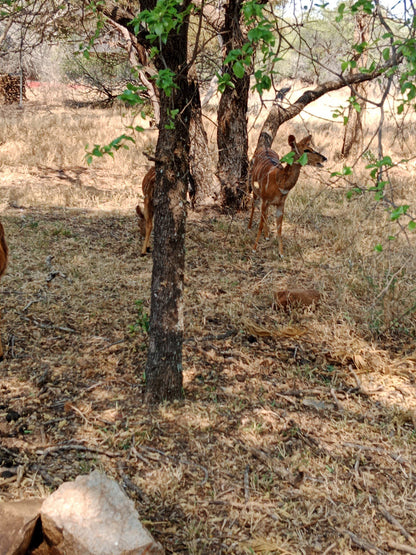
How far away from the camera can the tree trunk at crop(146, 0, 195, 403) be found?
138 inches

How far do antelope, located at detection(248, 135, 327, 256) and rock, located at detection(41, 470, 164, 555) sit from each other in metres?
5.03

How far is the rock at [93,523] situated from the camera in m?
2.46

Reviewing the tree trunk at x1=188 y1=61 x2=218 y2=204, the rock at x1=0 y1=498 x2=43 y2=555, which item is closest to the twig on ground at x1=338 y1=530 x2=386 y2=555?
the rock at x1=0 y1=498 x2=43 y2=555

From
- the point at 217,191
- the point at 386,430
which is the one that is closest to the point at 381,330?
the point at 386,430

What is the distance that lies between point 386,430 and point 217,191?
5.66m

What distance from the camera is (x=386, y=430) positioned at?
3939 mm

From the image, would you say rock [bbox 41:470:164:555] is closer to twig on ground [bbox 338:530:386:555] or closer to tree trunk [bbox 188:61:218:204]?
twig on ground [bbox 338:530:386:555]

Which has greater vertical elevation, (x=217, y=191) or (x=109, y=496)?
(x=217, y=191)

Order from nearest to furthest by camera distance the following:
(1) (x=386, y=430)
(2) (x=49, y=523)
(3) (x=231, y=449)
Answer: (2) (x=49, y=523) → (3) (x=231, y=449) → (1) (x=386, y=430)

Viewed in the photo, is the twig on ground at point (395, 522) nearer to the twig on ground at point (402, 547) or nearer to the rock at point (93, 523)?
the twig on ground at point (402, 547)

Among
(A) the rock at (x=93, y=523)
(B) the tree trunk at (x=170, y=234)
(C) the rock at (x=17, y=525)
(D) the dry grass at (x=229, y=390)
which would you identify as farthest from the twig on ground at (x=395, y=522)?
(C) the rock at (x=17, y=525)

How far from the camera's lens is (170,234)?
3.68m

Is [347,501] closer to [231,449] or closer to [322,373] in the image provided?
[231,449]

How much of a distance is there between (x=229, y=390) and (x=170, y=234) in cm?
138
